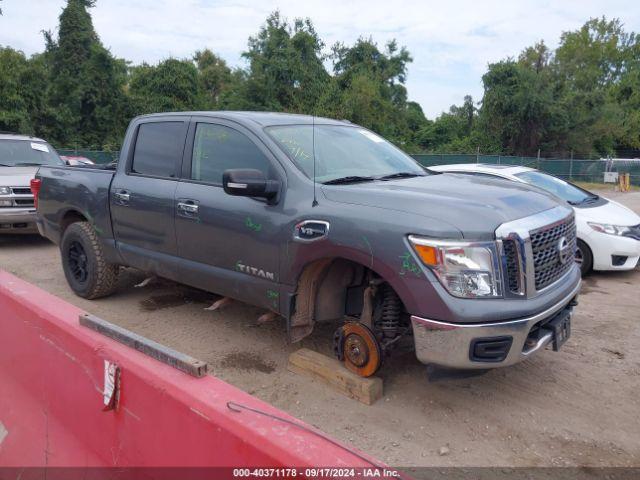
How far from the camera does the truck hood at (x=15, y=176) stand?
7.96m

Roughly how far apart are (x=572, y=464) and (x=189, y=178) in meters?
3.35

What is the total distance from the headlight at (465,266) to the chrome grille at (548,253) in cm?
37

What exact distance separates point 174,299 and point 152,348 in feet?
12.0

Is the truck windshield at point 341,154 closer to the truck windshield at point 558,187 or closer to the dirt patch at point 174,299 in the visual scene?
the dirt patch at point 174,299

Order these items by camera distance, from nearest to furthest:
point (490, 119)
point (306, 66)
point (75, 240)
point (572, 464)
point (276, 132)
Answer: point (572, 464), point (276, 132), point (75, 240), point (306, 66), point (490, 119)

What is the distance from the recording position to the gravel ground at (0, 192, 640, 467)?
3021mm

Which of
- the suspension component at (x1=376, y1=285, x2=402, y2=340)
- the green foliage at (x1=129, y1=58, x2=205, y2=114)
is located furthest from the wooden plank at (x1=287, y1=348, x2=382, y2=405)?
the green foliage at (x1=129, y1=58, x2=205, y2=114)

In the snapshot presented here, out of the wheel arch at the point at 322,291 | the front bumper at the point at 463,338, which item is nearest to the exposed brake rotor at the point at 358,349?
the wheel arch at the point at 322,291

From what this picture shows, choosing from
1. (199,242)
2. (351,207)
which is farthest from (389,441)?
(199,242)

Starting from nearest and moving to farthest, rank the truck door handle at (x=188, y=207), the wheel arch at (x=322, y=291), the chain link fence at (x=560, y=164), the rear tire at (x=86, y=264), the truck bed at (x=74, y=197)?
the wheel arch at (x=322, y=291), the truck door handle at (x=188, y=207), the truck bed at (x=74, y=197), the rear tire at (x=86, y=264), the chain link fence at (x=560, y=164)

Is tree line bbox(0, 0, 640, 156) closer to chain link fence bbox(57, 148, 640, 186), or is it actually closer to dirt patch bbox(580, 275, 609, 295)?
chain link fence bbox(57, 148, 640, 186)

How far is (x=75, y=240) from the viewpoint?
5410 mm

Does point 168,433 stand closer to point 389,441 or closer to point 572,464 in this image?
point 389,441

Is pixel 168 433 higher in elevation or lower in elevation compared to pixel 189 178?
lower
